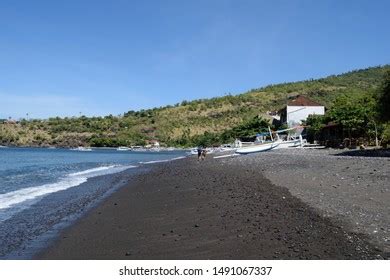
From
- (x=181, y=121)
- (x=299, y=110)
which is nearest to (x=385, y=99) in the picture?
(x=299, y=110)

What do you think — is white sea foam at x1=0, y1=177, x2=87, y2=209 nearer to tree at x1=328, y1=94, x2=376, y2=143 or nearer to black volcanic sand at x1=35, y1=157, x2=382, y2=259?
black volcanic sand at x1=35, y1=157, x2=382, y2=259

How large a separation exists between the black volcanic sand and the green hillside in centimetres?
11289

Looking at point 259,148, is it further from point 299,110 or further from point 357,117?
point 299,110

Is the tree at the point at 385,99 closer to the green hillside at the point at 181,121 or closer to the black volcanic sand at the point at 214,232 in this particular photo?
the black volcanic sand at the point at 214,232

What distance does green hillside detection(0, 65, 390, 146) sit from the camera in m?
137

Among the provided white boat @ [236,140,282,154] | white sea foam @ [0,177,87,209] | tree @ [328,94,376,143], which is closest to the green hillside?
tree @ [328,94,376,143]

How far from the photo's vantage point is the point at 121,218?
39.3 ft

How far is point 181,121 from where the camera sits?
151m

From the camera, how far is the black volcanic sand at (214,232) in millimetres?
7145

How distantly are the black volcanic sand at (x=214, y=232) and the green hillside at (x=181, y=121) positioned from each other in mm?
112885

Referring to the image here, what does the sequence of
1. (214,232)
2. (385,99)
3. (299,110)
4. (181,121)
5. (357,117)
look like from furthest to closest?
(181,121)
(299,110)
(357,117)
(385,99)
(214,232)

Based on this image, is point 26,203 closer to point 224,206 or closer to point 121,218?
point 121,218

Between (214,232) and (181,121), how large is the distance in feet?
468

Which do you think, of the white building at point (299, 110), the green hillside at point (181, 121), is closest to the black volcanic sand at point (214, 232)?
the white building at point (299, 110)
